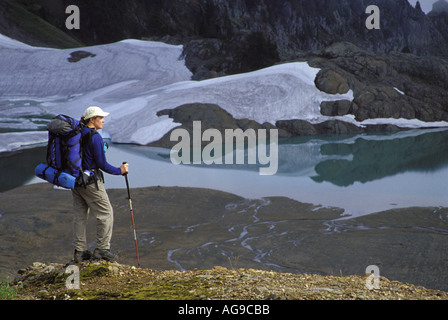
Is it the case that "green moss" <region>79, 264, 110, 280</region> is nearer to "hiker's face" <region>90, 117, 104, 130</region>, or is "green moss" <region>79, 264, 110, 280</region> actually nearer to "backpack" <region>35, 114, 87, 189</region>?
"backpack" <region>35, 114, 87, 189</region>

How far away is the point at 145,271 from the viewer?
718 cm

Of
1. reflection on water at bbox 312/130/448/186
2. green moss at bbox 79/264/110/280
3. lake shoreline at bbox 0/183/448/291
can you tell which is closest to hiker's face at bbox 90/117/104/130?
green moss at bbox 79/264/110/280

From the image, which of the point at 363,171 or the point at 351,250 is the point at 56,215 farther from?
the point at 363,171

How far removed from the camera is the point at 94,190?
7098mm

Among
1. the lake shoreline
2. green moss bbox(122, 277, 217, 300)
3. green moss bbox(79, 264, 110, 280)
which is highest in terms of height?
green moss bbox(122, 277, 217, 300)

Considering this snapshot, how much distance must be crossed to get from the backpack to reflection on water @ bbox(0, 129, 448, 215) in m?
8.41

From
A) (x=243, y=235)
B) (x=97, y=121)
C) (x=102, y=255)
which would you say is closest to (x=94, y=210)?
(x=102, y=255)

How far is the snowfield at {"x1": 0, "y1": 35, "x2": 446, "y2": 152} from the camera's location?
95.9 ft

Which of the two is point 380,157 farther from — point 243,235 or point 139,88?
point 139,88

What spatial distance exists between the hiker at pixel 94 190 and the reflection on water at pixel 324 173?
25.5ft

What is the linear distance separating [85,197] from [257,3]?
131909mm

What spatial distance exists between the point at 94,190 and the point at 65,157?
2.15ft

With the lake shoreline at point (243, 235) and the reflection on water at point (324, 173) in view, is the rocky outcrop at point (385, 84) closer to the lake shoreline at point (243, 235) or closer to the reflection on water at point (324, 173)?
the reflection on water at point (324, 173)
